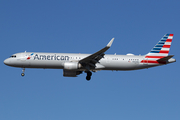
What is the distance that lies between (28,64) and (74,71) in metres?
7.00

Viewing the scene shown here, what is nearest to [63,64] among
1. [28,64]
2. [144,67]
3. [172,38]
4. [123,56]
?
[28,64]

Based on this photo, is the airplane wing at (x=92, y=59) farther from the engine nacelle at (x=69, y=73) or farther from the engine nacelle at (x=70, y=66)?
the engine nacelle at (x=69, y=73)

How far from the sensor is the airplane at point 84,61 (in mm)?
45219

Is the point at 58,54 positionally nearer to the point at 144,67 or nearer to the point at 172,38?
the point at 144,67

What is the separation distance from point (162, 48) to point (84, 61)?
43.3ft

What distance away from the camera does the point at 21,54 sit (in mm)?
46594

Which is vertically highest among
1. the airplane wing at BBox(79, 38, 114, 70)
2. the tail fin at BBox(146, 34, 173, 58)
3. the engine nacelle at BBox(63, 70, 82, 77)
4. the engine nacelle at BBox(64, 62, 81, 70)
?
the tail fin at BBox(146, 34, 173, 58)

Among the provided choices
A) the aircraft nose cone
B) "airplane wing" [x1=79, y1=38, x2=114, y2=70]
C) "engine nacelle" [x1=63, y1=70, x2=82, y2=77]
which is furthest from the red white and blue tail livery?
the aircraft nose cone

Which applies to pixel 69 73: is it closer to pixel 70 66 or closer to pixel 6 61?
pixel 70 66

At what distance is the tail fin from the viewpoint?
49147 millimetres

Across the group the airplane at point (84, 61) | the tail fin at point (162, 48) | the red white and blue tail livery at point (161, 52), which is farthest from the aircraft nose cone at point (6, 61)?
the tail fin at point (162, 48)

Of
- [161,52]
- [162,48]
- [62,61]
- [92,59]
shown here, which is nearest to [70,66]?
[62,61]

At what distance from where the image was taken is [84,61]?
148 feet

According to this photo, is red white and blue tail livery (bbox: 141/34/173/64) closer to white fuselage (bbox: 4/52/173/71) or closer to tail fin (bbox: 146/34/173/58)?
tail fin (bbox: 146/34/173/58)
